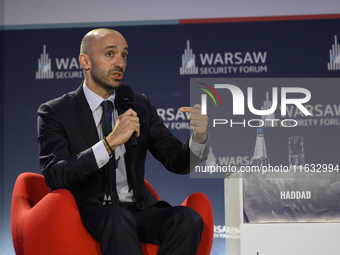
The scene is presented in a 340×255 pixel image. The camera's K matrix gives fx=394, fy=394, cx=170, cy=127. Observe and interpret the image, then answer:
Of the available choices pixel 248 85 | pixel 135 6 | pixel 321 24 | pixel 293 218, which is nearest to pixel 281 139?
pixel 248 85

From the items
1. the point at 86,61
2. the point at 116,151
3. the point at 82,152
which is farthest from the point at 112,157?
the point at 86,61

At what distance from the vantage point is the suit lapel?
6.68ft

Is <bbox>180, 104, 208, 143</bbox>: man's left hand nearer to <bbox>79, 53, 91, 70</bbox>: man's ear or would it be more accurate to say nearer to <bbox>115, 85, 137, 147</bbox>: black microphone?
<bbox>115, 85, 137, 147</bbox>: black microphone

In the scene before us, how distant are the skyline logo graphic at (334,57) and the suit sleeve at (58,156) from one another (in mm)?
2862

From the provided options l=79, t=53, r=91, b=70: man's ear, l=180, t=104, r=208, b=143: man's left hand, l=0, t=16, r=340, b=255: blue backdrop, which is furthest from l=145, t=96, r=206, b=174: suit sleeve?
l=0, t=16, r=340, b=255: blue backdrop

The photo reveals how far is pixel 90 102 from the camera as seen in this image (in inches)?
85.3

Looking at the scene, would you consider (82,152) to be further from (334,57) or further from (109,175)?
(334,57)

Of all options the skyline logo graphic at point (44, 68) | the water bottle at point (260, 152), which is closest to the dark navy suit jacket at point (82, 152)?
the water bottle at point (260, 152)

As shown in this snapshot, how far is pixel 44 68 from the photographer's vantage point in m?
4.11

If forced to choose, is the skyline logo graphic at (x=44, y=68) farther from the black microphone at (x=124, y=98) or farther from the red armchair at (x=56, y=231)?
the red armchair at (x=56, y=231)

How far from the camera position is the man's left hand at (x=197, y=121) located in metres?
1.91

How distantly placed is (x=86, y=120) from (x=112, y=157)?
242mm

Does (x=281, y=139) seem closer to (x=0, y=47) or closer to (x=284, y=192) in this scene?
(x=284, y=192)

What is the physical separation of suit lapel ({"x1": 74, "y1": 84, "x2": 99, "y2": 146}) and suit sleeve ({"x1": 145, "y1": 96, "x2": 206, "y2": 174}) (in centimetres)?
37
